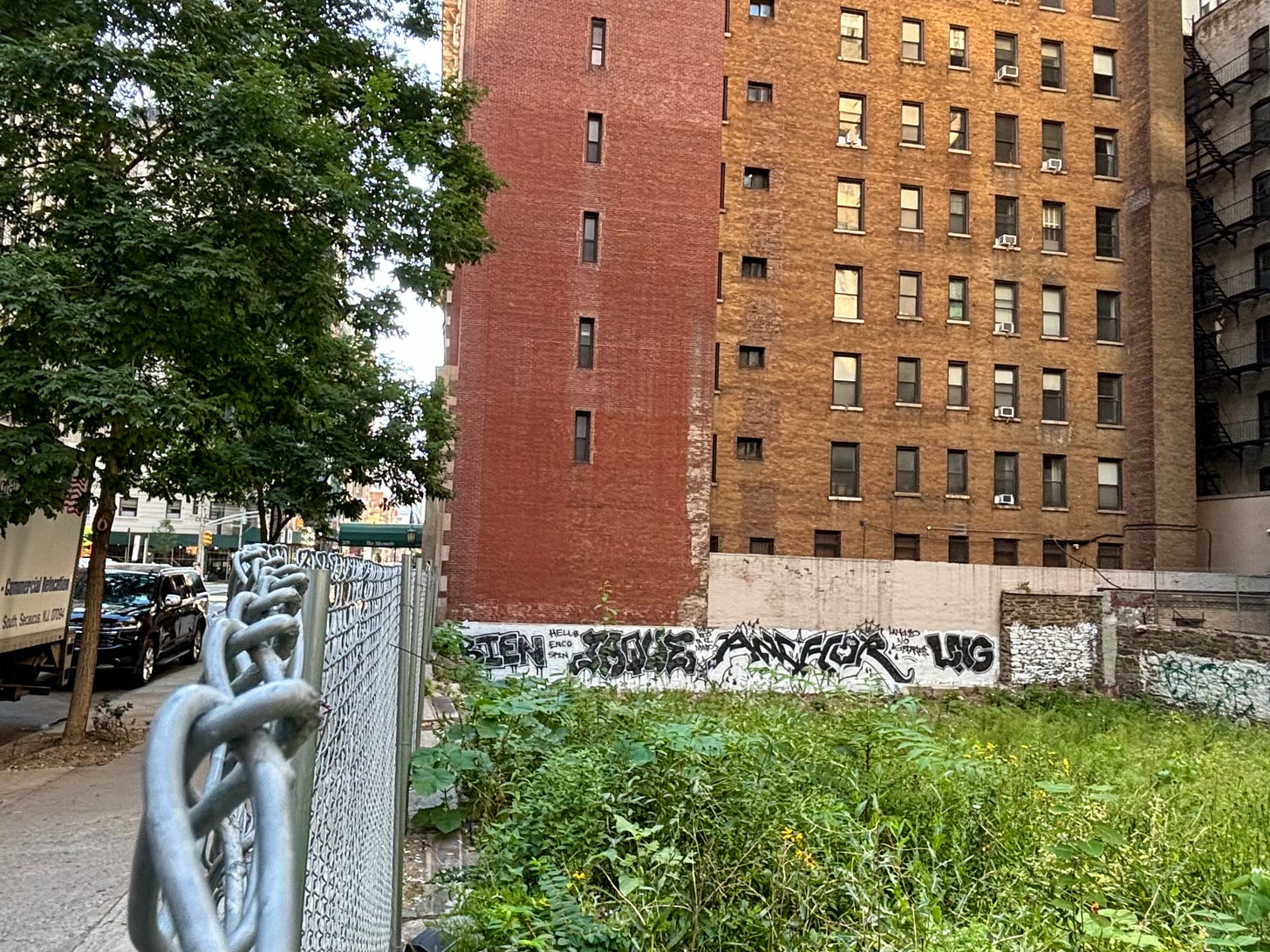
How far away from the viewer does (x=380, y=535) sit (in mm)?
42844

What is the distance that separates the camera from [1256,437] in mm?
36750

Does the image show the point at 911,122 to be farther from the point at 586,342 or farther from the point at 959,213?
the point at 586,342

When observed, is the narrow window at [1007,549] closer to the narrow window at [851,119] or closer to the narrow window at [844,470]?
the narrow window at [844,470]

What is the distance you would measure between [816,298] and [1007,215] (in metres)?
8.52

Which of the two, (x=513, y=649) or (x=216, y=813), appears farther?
(x=513, y=649)

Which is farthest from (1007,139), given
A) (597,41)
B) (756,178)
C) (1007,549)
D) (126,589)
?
(126,589)

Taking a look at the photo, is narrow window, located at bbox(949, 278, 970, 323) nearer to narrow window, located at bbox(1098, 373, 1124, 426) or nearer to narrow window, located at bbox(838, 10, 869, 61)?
narrow window, located at bbox(1098, 373, 1124, 426)

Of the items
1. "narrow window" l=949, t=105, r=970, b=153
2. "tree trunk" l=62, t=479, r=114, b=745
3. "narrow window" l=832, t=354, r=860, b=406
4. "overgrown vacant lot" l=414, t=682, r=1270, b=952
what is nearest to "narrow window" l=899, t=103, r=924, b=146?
"narrow window" l=949, t=105, r=970, b=153

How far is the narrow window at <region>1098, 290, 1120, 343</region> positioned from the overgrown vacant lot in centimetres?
3204

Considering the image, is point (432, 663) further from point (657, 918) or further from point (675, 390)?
point (675, 390)

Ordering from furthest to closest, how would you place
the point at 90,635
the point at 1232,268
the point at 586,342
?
the point at 1232,268 < the point at 586,342 < the point at 90,635

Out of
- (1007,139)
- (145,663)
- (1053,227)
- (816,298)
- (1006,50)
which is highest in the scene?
(1006,50)

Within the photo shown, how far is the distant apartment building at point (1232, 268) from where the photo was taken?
119 ft

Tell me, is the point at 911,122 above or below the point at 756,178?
above
